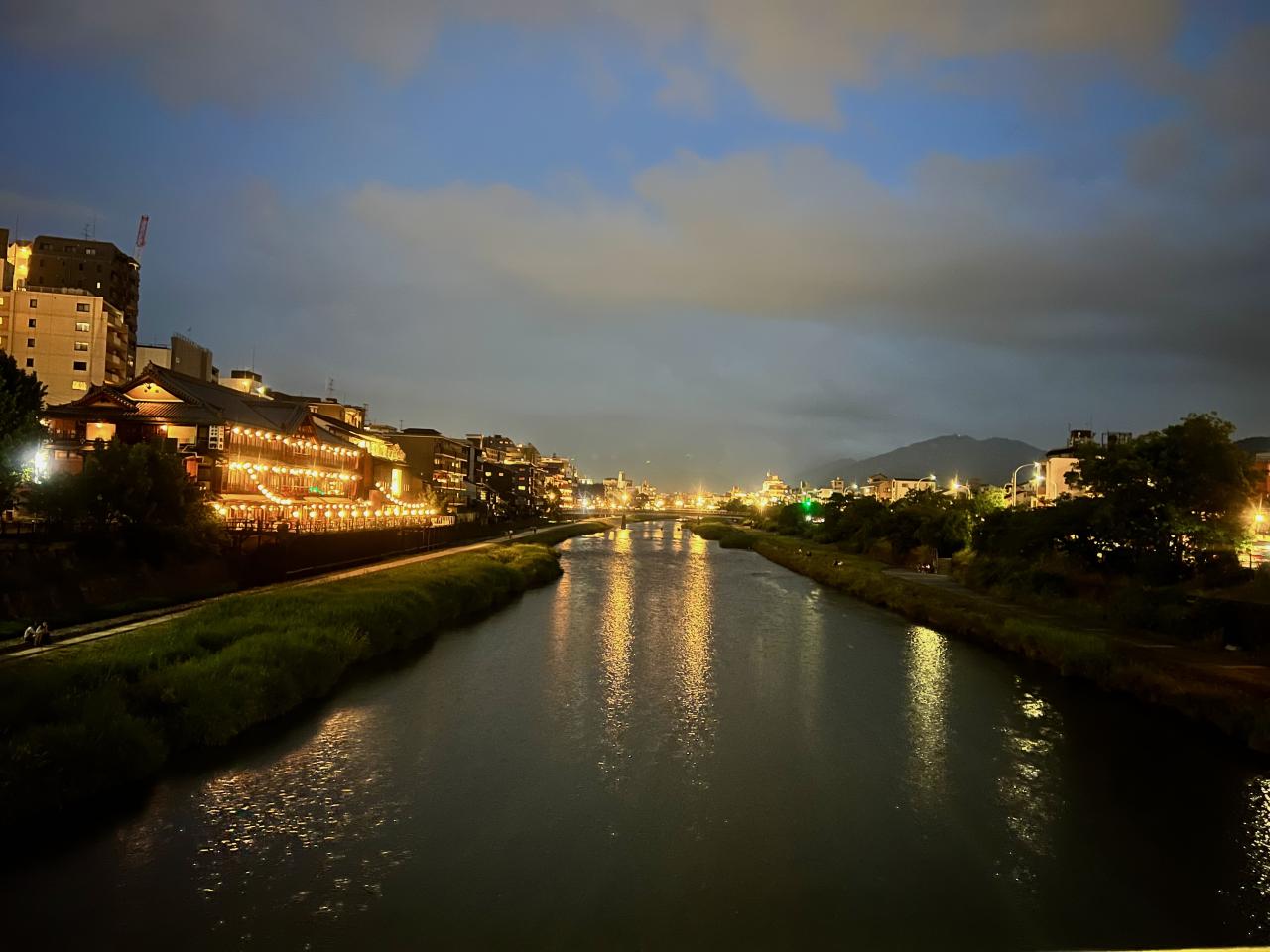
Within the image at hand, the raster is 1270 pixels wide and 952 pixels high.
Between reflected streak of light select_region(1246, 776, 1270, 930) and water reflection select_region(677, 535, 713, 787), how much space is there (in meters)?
9.03

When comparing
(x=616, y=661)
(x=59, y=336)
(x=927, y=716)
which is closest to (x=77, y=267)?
(x=59, y=336)

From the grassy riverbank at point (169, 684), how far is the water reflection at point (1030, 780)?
51.8 ft

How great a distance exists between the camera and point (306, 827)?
13102mm

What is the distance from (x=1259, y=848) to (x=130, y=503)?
33957 millimetres

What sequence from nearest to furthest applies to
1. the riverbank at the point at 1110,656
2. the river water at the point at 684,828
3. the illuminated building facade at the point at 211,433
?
the river water at the point at 684,828 → the riverbank at the point at 1110,656 → the illuminated building facade at the point at 211,433

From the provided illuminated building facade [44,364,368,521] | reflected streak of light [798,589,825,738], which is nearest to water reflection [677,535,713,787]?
reflected streak of light [798,589,825,738]

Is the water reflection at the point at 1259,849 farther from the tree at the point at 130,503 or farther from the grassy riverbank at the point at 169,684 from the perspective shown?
the tree at the point at 130,503

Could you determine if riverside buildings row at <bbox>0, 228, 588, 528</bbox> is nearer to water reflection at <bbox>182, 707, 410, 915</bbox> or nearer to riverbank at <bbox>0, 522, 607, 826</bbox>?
riverbank at <bbox>0, 522, 607, 826</bbox>

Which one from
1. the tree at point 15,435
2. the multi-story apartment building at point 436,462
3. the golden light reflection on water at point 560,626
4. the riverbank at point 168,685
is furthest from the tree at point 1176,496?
the multi-story apartment building at point 436,462

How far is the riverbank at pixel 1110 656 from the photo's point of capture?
18938 mm

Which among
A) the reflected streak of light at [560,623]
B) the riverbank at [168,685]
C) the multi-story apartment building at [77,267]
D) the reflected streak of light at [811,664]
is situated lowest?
the reflected streak of light at [560,623]

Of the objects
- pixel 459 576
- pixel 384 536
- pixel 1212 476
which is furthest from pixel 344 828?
pixel 384 536

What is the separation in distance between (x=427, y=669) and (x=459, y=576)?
14.9 metres

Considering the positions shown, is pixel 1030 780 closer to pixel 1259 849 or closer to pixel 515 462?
pixel 1259 849
